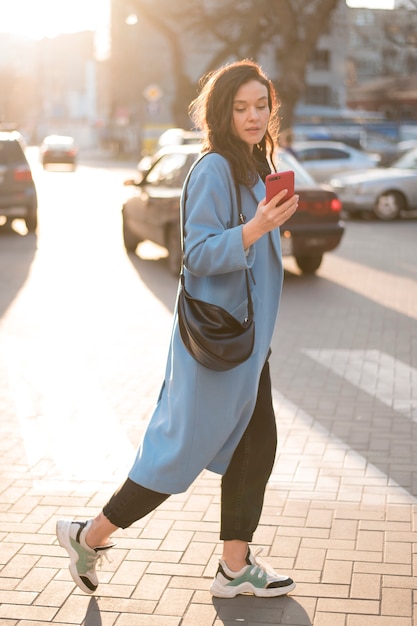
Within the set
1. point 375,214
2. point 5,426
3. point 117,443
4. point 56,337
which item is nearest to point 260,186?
point 117,443

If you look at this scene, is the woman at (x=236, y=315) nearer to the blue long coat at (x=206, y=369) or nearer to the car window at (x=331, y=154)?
the blue long coat at (x=206, y=369)

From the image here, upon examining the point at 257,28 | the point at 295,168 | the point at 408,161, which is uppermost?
the point at 295,168

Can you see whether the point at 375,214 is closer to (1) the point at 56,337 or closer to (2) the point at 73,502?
(1) the point at 56,337

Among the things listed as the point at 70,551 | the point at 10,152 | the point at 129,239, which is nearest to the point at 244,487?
the point at 70,551

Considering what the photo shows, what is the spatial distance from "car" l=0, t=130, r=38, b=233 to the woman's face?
50.9 feet

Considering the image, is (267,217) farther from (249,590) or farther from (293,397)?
(293,397)

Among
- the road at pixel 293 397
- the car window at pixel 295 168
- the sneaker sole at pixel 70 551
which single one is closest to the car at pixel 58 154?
the road at pixel 293 397

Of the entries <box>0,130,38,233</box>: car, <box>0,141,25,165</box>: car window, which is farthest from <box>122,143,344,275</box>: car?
<box>0,141,25,165</box>: car window

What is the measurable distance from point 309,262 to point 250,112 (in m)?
10.2

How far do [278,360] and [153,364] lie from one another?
3.11 feet

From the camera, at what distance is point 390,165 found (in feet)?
77.9

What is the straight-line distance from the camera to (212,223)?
354cm

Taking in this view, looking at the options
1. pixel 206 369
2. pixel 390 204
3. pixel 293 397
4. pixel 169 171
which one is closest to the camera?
pixel 206 369

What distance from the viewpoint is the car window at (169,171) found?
13663 mm
